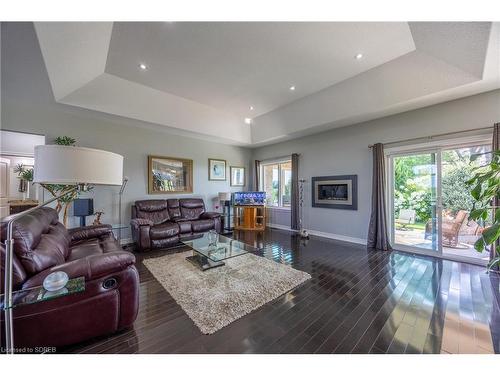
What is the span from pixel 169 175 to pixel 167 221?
126 centimetres

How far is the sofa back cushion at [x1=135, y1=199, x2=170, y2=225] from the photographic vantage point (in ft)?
14.3

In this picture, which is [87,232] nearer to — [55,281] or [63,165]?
[55,281]

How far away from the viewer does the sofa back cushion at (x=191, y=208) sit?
4.96 metres

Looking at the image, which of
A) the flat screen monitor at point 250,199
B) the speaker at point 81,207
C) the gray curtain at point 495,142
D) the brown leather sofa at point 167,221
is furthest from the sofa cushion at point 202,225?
the gray curtain at point 495,142

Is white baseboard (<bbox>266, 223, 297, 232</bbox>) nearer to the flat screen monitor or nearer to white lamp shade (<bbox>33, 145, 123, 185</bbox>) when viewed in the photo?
the flat screen monitor

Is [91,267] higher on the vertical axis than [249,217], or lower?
higher

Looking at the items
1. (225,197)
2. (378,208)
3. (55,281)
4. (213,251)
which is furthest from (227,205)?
(55,281)

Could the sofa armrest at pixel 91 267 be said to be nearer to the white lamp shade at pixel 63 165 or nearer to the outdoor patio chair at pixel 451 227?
the white lamp shade at pixel 63 165

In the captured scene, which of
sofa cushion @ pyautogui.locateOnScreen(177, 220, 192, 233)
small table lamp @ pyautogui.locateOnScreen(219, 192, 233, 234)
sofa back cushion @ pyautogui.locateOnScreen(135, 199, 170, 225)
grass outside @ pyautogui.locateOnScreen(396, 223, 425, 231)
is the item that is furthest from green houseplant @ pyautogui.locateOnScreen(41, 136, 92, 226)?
grass outside @ pyautogui.locateOnScreen(396, 223, 425, 231)

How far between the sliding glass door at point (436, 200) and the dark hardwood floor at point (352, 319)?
0.58 metres

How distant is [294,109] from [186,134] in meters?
2.83

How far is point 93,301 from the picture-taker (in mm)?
1499

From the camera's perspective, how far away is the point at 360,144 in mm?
4402
